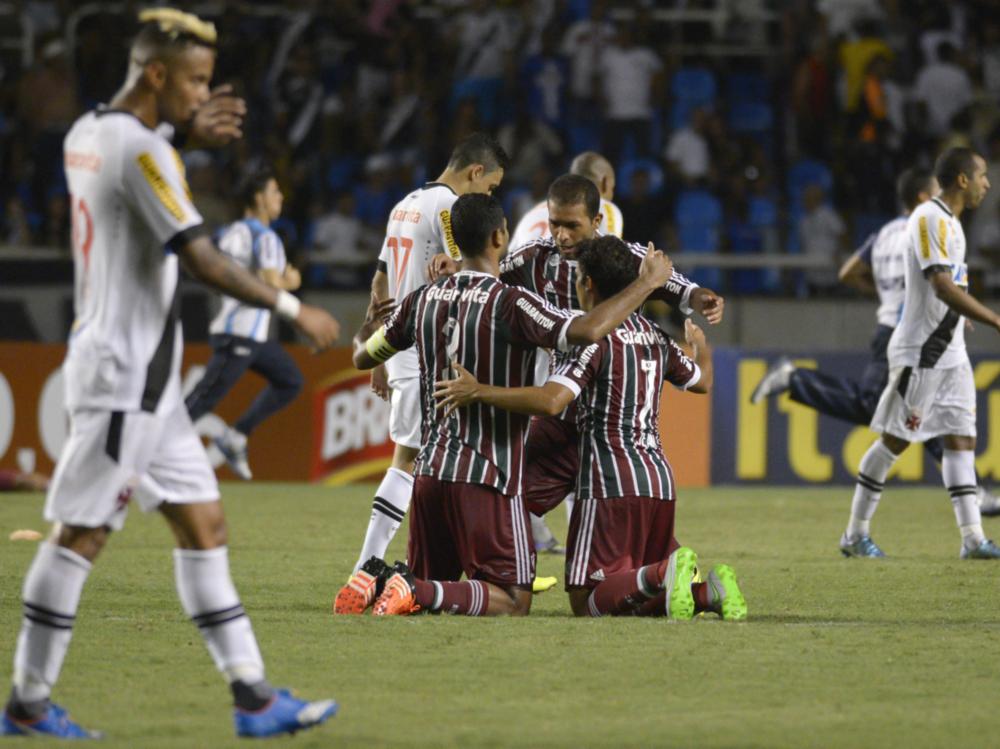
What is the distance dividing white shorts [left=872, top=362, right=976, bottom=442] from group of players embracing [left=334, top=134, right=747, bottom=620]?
8.82 feet

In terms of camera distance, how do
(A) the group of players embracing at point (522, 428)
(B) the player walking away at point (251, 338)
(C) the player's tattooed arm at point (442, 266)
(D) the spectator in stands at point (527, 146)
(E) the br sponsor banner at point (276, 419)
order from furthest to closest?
1. (D) the spectator in stands at point (527, 146)
2. (E) the br sponsor banner at point (276, 419)
3. (B) the player walking away at point (251, 338)
4. (C) the player's tattooed arm at point (442, 266)
5. (A) the group of players embracing at point (522, 428)

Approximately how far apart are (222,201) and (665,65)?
16.2ft

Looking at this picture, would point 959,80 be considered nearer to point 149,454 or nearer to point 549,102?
point 549,102

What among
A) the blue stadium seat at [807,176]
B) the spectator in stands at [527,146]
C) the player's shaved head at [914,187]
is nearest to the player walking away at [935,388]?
the player's shaved head at [914,187]

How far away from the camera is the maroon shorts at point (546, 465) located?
8.06 meters

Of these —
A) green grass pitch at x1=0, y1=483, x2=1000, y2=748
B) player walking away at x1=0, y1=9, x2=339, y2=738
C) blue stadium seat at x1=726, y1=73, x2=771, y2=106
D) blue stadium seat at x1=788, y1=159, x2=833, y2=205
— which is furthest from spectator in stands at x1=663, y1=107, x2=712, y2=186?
player walking away at x1=0, y1=9, x2=339, y2=738

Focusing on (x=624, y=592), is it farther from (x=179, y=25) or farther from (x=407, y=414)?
(x=179, y=25)

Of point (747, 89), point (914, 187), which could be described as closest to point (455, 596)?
point (914, 187)

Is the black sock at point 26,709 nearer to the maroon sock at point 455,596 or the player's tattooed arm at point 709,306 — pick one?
the maroon sock at point 455,596

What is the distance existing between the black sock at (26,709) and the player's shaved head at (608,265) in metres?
3.22

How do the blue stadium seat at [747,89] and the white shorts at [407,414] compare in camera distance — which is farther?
the blue stadium seat at [747,89]

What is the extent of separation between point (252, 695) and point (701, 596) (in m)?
2.75

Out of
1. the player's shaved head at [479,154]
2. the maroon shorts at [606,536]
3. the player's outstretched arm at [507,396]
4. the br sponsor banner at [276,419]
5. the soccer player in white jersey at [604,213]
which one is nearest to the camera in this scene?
the player's outstretched arm at [507,396]

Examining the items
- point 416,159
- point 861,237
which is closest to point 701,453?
point 861,237
